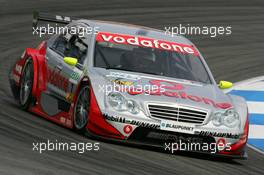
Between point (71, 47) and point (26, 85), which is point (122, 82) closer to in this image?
point (71, 47)

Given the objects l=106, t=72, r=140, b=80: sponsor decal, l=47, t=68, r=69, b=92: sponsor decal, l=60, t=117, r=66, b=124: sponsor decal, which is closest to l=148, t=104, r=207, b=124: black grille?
l=106, t=72, r=140, b=80: sponsor decal

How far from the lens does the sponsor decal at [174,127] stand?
10.9 metres

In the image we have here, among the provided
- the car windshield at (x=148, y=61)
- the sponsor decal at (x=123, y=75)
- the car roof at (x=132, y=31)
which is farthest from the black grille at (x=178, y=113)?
the car roof at (x=132, y=31)

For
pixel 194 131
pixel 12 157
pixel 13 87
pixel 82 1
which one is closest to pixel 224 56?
pixel 82 1

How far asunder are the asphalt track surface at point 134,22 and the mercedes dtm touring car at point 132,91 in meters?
0.18

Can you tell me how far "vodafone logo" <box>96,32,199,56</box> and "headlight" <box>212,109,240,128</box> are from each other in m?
1.55

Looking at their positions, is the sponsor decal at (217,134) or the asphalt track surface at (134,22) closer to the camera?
the asphalt track surface at (134,22)

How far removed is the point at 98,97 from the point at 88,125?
1.06 ft

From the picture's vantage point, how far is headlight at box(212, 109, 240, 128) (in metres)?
11.1

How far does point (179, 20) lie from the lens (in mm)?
23062

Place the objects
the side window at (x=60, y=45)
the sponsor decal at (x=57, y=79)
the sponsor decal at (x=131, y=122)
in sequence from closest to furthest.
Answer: the sponsor decal at (x=131, y=122), the sponsor decal at (x=57, y=79), the side window at (x=60, y=45)

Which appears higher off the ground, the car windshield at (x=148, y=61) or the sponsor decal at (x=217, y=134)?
the car windshield at (x=148, y=61)

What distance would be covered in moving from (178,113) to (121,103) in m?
0.63

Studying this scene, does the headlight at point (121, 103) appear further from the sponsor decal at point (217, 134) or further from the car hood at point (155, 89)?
the sponsor decal at point (217, 134)
